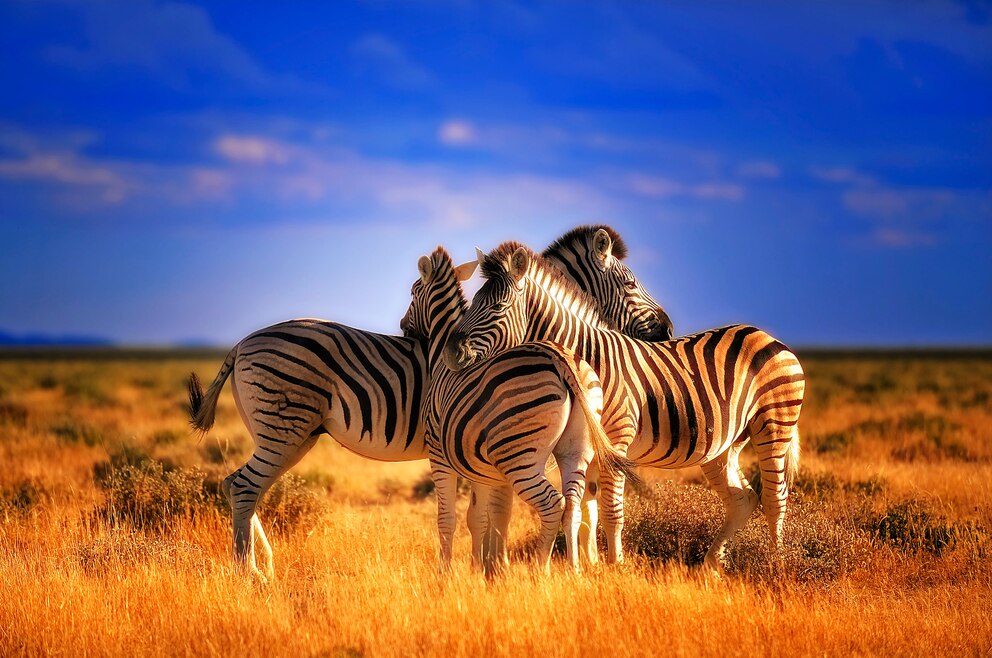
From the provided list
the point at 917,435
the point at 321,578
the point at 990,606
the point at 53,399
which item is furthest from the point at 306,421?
the point at 53,399

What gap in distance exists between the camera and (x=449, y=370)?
7.13 meters

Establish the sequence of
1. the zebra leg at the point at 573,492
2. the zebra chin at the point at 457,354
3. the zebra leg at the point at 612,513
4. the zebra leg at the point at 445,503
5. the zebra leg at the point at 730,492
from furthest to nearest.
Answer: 1. the zebra leg at the point at 730,492
2. the zebra leg at the point at 612,513
3. the zebra leg at the point at 445,503
4. the zebra chin at the point at 457,354
5. the zebra leg at the point at 573,492

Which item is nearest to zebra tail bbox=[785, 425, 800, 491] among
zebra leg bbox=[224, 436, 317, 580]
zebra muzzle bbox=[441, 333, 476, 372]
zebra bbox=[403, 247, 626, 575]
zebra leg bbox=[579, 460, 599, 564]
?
zebra leg bbox=[579, 460, 599, 564]

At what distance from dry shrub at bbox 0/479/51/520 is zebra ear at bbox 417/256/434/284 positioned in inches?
194

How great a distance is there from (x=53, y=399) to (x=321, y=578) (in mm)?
25329

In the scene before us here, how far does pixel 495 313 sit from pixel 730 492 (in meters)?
2.88

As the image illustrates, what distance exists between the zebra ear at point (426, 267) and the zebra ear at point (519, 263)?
1.03m

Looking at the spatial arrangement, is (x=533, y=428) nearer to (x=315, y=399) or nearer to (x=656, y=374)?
(x=656, y=374)

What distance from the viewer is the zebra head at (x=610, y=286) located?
27.1 feet

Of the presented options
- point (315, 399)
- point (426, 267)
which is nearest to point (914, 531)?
point (426, 267)

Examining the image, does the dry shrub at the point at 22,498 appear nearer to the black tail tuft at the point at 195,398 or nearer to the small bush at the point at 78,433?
the black tail tuft at the point at 195,398

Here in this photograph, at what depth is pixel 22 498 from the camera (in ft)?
35.8

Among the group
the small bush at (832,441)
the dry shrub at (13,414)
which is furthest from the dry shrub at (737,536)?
the dry shrub at (13,414)

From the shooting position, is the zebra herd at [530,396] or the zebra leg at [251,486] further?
the zebra leg at [251,486]
